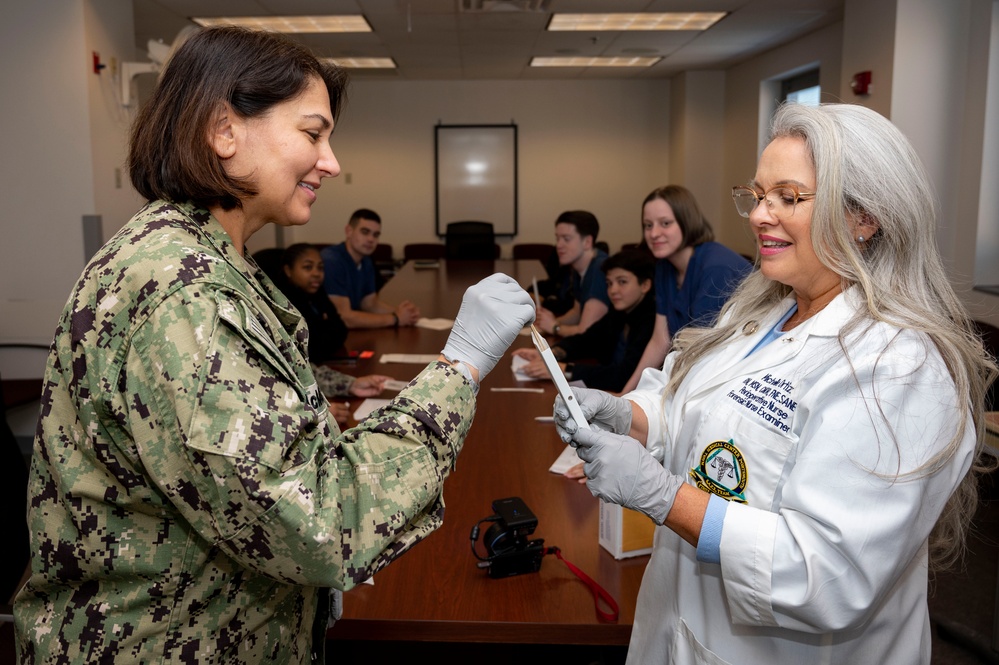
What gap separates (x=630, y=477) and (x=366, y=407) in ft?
5.53

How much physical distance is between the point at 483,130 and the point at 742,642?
10.3m

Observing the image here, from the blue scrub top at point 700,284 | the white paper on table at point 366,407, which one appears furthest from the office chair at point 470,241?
the white paper on table at point 366,407

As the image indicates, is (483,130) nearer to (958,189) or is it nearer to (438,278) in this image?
(438,278)

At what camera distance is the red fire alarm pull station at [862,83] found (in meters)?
5.42

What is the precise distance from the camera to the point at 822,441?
3.65ft

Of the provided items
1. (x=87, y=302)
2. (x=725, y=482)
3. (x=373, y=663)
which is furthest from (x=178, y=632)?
(x=373, y=663)

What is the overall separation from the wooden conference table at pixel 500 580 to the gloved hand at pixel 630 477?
300 millimetres

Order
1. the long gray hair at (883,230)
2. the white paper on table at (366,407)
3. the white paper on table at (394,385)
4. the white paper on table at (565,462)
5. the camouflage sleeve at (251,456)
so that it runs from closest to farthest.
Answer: the camouflage sleeve at (251,456)
the long gray hair at (883,230)
the white paper on table at (565,462)
the white paper on table at (366,407)
the white paper on table at (394,385)

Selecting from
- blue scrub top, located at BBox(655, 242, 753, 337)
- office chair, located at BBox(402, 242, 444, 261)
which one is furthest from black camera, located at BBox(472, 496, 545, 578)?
office chair, located at BBox(402, 242, 444, 261)

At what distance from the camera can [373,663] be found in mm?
1889

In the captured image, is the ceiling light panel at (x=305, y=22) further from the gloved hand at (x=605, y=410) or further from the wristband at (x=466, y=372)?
the wristband at (x=466, y=372)

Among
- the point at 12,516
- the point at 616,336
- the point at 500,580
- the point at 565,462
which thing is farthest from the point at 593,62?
the point at 500,580

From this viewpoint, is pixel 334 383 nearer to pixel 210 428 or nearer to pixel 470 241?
pixel 210 428

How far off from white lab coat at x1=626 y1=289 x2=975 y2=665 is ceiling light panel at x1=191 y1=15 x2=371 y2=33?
6101 millimetres
